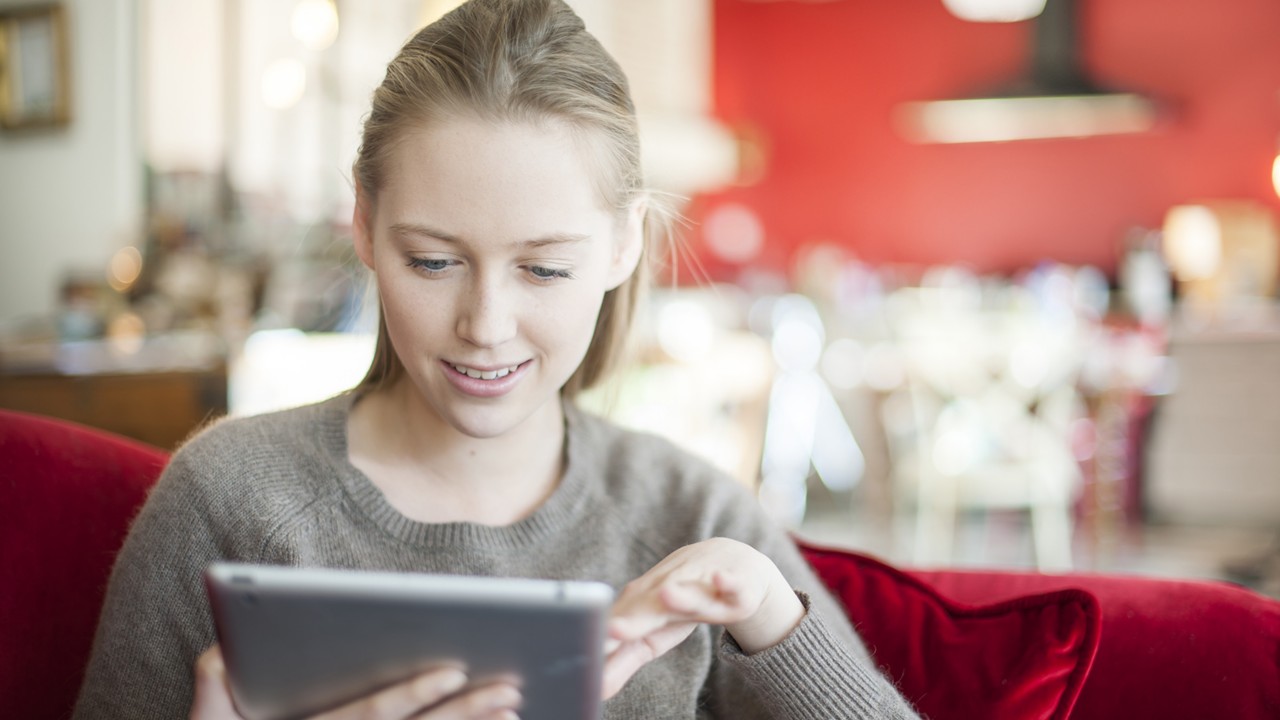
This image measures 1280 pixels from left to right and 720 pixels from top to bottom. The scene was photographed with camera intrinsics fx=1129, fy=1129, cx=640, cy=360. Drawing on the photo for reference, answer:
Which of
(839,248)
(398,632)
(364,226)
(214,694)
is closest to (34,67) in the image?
(364,226)

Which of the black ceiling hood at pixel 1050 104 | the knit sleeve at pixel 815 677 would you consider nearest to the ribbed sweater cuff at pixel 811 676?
the knit sleeve at pixel 815 677

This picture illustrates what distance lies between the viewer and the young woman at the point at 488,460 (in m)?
0.85

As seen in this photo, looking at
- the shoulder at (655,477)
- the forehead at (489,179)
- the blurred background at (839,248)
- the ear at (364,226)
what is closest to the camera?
the forehead at (489,179)

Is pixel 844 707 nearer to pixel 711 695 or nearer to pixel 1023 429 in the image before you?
pixel 711 695

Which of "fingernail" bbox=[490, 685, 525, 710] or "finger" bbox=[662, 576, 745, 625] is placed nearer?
"fingernail" bbox=[490, 685, 525, 710]

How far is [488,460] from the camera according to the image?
40.7 inches

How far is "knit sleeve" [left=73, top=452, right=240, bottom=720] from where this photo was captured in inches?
33.4

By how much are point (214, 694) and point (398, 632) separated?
0.16 m

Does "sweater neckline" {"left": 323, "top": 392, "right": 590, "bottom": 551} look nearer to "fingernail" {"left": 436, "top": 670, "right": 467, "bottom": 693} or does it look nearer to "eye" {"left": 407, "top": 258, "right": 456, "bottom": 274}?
"eye" {"left": 407, "top": 258, "right": 456, "bottom": 274}

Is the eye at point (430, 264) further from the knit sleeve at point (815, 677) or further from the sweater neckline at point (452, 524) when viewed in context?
the knit sleeve at point (815, 677)

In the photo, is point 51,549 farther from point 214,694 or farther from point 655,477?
point 655,477

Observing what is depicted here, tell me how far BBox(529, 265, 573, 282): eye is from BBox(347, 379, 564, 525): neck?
17 centimetres

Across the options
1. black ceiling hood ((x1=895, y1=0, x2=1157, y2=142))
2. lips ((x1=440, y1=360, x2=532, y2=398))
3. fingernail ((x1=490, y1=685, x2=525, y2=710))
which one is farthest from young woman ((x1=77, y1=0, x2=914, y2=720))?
black ceiling hood ((x1=895, y1=0, x2=1157, y2=142))

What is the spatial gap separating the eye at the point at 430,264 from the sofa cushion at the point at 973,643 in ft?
1.75
